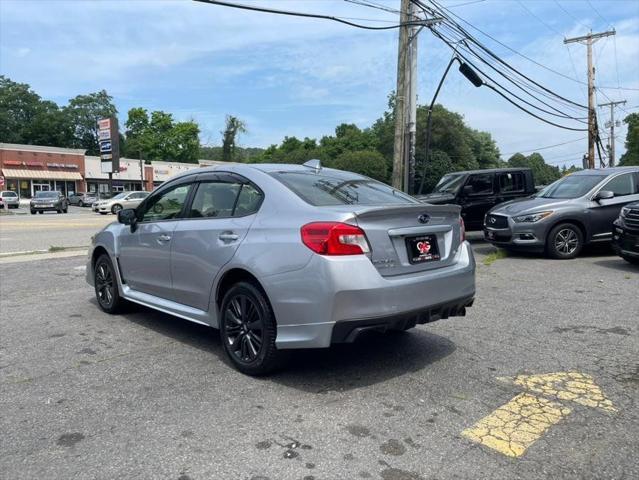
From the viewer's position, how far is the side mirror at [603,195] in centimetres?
1005

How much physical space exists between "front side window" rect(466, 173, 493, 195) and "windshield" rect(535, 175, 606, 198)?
2.10 m

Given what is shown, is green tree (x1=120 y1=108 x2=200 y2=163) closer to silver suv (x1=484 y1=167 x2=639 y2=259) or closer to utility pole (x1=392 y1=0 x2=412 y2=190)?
utility pole (x1=392 y1=0 x2=412 y2=190)

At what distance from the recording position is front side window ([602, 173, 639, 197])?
10.6 meters

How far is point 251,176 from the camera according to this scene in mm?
4520

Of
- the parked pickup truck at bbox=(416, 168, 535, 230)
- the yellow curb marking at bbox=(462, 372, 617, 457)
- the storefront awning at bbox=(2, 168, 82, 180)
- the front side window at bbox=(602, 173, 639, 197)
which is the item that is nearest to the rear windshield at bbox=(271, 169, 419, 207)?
the yellow curb marking at bbox=(462, 372, 617, 457)

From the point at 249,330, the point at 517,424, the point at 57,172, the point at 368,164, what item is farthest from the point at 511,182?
the point at 57,172

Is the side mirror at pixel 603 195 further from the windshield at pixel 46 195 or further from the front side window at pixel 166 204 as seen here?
the windshield at pixel 46 195

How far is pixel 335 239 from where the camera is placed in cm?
367

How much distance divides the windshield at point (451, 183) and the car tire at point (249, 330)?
9939 mm

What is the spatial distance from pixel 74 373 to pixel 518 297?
5.16 metres

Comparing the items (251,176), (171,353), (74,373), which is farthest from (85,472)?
(251,176)

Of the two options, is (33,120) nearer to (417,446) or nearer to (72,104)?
(72,104)

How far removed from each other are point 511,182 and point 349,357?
10646 mm

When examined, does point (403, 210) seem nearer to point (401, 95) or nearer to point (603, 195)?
point (603, 195)
